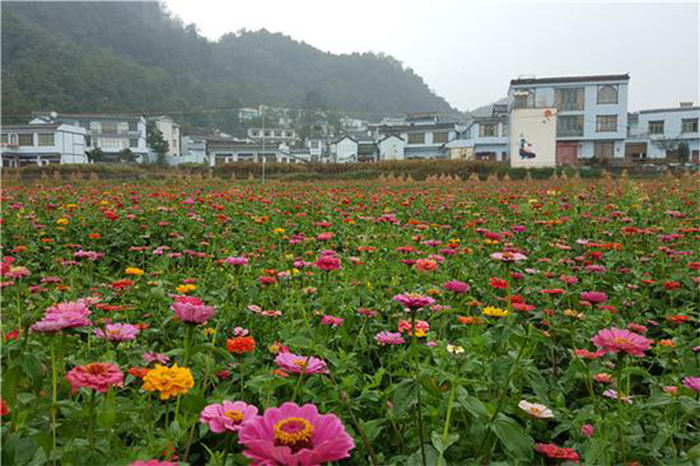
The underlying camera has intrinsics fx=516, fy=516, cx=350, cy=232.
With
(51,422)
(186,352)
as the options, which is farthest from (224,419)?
(51,422)

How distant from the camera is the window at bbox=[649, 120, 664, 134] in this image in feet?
124

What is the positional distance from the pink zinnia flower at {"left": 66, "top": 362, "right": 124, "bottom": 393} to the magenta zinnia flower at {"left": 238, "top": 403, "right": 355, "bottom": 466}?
28 cm

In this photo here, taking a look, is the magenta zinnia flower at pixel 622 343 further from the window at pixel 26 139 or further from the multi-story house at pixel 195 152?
the multi-story house at pixel 195 152

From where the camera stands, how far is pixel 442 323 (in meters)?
1.54

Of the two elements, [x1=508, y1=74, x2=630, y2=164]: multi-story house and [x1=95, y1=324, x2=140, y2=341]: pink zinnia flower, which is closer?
[x1=95, y1=324, x2=140, y2=341]: pink zinnia flower

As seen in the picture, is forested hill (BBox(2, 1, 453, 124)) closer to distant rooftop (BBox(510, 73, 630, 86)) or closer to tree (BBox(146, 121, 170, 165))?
tree (BBox(146, 121, 170, 165))

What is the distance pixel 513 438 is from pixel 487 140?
36391mm

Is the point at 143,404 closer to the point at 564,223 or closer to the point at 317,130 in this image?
the point at 564,223

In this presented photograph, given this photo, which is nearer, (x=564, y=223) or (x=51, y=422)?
(x=51, y=422)

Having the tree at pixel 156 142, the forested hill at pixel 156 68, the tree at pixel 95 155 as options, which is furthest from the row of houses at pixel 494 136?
the forested hill at pixel 156 68

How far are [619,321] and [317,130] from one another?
55.2 metres

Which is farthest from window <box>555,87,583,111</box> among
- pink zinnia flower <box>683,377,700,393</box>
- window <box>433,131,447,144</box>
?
pink zinnia flower <box>683,377,700,393</box>

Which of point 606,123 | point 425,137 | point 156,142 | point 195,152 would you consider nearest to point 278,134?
point 195,152

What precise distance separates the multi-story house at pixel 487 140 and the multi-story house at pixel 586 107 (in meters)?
2.49
